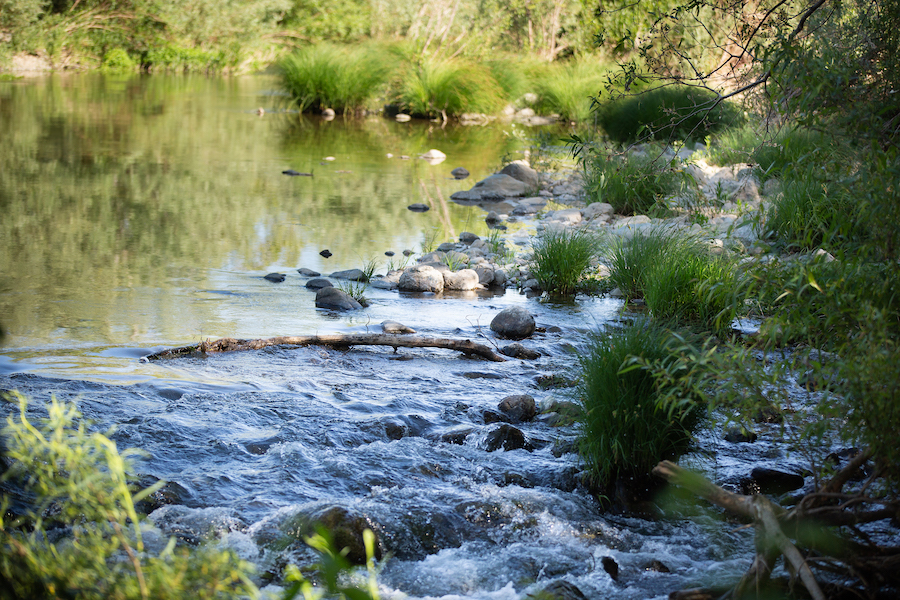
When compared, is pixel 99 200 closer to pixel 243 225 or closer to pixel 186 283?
pixel 243 225

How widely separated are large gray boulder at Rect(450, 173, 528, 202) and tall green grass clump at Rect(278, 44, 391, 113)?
7.98 meters

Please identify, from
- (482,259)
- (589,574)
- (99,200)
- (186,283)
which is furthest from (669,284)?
(99,200)

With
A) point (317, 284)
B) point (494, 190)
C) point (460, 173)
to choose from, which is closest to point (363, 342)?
point (317, 284)

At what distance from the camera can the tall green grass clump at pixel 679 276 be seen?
5.43 m

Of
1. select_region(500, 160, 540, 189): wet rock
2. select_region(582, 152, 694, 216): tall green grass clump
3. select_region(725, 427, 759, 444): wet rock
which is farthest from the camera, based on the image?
select_region(500, 160, 540, 189): wet rock

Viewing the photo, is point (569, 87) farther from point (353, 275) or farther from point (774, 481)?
point (774, 481)

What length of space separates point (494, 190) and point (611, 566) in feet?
26.1

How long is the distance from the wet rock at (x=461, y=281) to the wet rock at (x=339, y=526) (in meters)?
3.70

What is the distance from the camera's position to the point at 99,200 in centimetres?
883

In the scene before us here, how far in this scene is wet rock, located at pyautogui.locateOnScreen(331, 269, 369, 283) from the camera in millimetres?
6602

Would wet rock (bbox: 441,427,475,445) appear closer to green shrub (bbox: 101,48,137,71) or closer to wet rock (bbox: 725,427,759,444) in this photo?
wet rock (bbox: 725,427,759,444)

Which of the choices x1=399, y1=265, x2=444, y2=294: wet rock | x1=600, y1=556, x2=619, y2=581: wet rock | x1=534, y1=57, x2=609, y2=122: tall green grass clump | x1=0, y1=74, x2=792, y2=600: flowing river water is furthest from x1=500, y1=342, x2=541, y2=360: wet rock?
x1=534, y1=57, x2=609, y2=122: tall green grass clump

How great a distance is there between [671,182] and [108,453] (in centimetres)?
785

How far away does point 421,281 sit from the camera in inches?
255
